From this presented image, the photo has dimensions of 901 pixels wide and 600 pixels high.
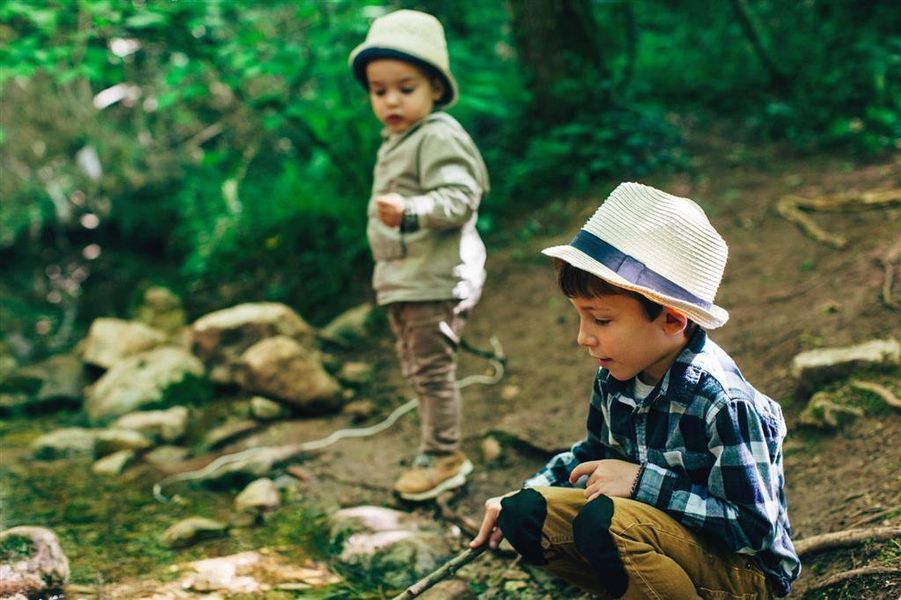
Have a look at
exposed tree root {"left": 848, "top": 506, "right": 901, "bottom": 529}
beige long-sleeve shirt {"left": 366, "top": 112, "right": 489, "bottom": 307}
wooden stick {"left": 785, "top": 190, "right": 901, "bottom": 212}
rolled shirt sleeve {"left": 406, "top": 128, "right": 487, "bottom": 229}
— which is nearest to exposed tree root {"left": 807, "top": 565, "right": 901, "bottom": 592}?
exposed tree root {"left": 848, "top": 506, "right": 901, "bottom": 529}

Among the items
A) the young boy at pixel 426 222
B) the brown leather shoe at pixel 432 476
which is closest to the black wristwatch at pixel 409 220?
the young boy at pixel 426 222

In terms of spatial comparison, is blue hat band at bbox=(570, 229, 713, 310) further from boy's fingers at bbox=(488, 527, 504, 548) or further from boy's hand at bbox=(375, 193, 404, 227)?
boy's hand at bbox=(375, 193, 404, 227)

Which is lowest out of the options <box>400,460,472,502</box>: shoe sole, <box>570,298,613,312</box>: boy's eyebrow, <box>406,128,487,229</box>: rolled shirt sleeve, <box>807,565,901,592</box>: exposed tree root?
<box>400,460,472,502</box>: shoe sole

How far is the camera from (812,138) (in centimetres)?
591

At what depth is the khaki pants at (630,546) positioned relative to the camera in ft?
6.35

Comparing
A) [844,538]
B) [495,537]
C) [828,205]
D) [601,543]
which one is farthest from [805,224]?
[601,543]

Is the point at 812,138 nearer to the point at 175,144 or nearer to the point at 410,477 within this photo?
the point at 410,477

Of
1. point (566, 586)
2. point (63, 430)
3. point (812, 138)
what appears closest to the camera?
point (566, 586)

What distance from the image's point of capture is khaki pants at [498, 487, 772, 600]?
1.94 meters

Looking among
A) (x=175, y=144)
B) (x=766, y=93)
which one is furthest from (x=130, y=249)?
(x=766, y=93)

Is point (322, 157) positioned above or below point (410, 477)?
above

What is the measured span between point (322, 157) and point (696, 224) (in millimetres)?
4675

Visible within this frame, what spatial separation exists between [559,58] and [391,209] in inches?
148

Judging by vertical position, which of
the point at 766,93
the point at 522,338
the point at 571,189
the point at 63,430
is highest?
the point at 766,93
